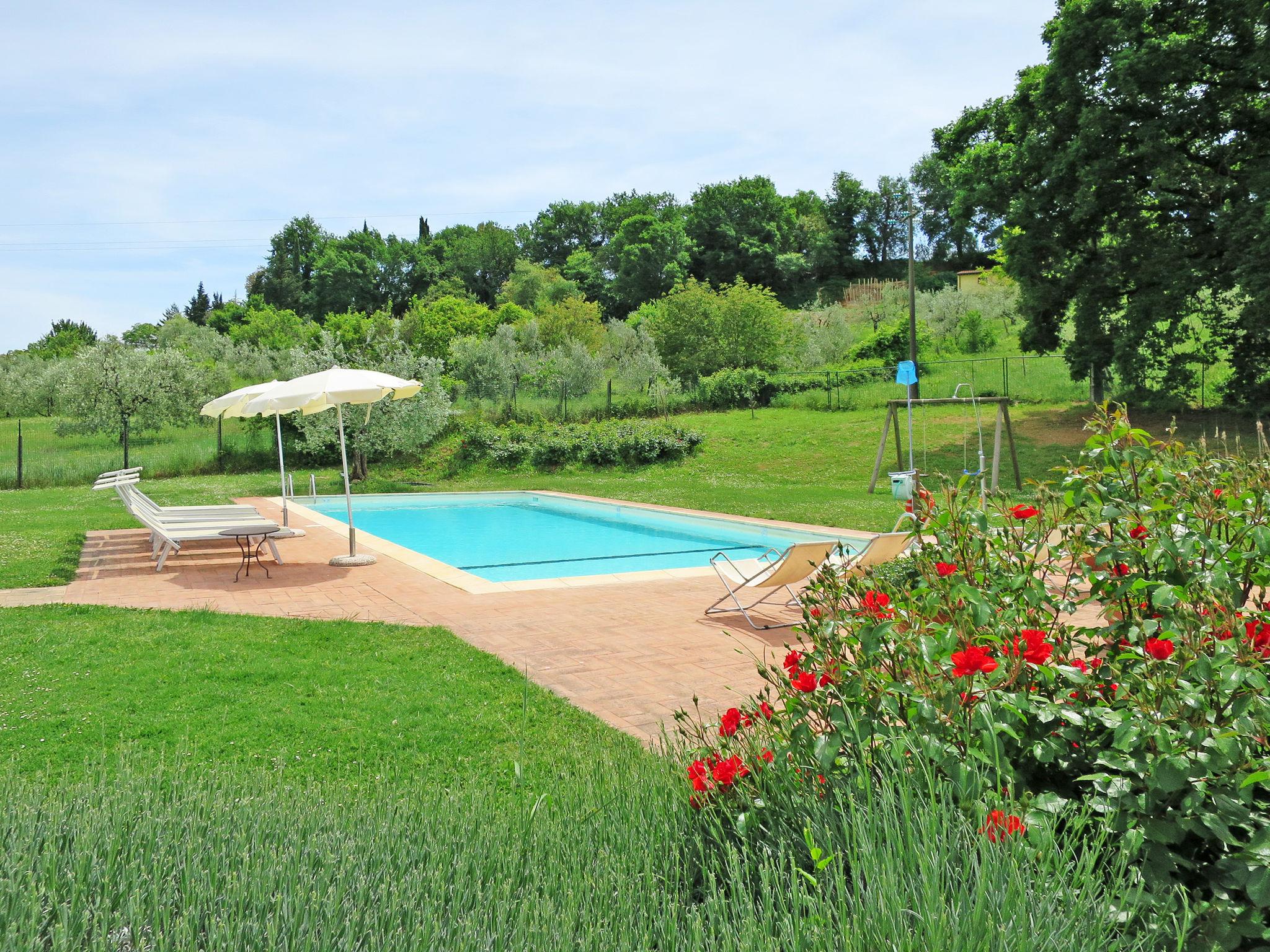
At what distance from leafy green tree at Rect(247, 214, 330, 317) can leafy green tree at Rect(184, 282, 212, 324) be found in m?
3.75

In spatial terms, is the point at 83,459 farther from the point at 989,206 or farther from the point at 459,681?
the point at 989,206

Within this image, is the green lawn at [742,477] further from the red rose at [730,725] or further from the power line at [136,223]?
the power line at [136,223]

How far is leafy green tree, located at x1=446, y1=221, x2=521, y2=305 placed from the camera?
72.0 metres

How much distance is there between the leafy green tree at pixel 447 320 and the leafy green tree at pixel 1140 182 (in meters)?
25.9

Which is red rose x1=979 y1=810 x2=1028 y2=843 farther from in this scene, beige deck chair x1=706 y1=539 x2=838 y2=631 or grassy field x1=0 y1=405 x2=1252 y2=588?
grassy field x1=0 y1=405 x2=1252 y2=588

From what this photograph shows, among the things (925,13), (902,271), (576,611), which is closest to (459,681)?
(576,611)

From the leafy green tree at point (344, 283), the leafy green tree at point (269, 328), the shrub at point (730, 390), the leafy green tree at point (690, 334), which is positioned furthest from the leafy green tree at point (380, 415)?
the leafy green tree at point (344, 283)

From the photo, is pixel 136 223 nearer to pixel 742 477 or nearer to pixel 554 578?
pixel 742 477

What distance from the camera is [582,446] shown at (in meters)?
22.5

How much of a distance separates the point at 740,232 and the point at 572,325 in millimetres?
23419

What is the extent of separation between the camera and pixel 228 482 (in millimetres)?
20094

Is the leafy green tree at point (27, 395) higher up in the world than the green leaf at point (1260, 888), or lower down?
higher up

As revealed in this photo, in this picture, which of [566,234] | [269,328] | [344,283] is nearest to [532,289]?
[344,283]

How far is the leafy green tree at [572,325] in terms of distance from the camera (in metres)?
40.4
